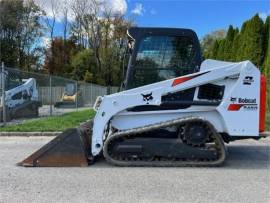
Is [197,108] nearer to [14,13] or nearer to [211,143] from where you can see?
[211,143]

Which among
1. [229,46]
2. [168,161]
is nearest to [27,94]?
[168,161]

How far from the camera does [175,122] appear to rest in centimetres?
794

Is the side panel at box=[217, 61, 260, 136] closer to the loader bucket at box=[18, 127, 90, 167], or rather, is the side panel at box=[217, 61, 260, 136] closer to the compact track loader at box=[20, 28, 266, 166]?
the compact track loader at box=[20, 28, 266, 166]

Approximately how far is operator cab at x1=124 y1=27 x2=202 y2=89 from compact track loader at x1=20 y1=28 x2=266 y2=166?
118mm

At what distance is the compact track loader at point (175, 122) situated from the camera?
7.92 metres

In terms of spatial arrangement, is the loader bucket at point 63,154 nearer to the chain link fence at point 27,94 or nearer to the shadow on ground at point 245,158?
the shadow on ground at point 245,158

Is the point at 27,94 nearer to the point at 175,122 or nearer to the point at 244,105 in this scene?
the point at 175,122

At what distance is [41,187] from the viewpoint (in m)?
6.45

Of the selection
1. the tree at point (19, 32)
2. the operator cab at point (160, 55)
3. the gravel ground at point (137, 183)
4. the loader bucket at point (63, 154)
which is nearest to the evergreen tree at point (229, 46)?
the operator cab at point (160, 55)

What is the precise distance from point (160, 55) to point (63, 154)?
2.46 metres

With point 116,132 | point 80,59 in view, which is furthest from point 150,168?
point 80,59

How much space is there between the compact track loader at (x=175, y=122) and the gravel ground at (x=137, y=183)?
30 cm

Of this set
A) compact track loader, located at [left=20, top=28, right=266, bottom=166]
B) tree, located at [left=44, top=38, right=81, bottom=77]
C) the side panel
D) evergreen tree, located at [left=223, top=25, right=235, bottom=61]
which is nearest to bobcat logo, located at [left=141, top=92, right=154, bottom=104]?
compact track loader, located at [left=20, top=28, right=266, bottom=166]

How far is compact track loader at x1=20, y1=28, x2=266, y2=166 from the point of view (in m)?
7.92
